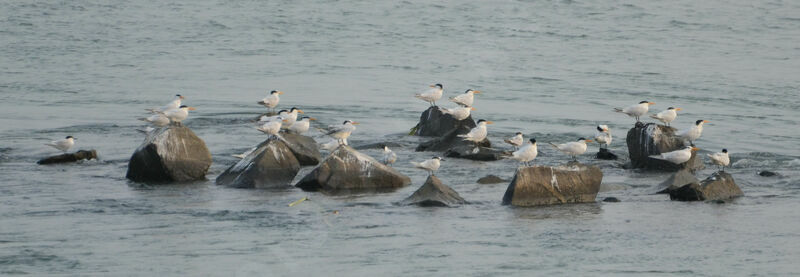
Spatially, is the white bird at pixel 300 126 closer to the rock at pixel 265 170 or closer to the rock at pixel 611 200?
the rock at pixel 265 170

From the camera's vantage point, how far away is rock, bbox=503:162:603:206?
14.2m

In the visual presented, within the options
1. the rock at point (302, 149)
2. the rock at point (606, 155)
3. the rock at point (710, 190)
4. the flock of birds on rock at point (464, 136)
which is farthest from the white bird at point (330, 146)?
the rock at point (710, 190)

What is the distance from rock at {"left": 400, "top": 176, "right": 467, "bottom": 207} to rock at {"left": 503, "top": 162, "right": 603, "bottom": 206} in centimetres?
67

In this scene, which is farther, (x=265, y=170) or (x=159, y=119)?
(x=159, y=119)

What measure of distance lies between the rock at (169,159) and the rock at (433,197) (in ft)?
11.1

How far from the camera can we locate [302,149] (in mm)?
17625

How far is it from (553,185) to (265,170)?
12.9 feet

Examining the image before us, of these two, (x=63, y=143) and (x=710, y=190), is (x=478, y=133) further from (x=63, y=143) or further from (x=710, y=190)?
(x=63, y=143)

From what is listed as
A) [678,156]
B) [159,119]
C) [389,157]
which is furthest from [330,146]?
[678,156]

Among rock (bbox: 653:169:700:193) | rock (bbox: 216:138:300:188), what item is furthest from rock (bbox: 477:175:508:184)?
rock (bbox: 216:138:300:188)

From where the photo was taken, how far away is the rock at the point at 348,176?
599 inches

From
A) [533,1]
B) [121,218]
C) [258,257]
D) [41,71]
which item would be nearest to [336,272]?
[258,257]

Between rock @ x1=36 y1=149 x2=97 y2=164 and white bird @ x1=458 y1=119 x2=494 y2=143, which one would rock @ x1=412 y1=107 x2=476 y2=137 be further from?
rock @ x1=36 y1=149 x2=97 y2=164

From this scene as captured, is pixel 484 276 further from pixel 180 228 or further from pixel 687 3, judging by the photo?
pixel 687 3
